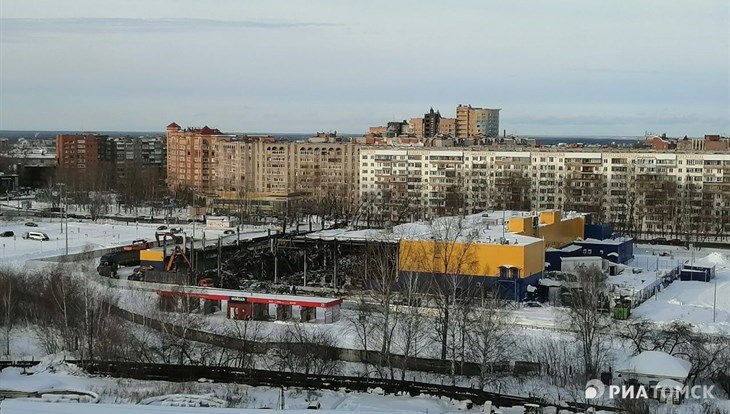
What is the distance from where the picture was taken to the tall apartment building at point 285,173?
46.5m

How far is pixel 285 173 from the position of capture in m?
51.8

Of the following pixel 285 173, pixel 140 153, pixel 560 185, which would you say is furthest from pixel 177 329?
pixel 140 153

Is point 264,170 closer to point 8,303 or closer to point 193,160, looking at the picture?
point 193,160

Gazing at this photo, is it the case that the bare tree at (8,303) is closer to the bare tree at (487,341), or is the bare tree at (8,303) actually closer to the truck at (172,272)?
the truck at (172,272)

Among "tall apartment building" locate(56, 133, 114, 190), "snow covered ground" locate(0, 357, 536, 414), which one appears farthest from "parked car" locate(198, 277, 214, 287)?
"tall apartment building" locate(56, 133, 114, 190)

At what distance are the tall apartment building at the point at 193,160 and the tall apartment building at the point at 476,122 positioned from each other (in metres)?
24.4

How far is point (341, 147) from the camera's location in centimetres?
5003

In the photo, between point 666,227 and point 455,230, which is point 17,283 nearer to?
point 455,230

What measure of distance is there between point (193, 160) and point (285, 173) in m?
7.85

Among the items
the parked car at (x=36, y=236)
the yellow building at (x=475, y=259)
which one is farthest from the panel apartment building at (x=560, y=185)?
the yellow building at (x=475, y=259)

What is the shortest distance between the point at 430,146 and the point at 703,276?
2369 cm

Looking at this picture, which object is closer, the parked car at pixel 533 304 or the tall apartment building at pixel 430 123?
the parked car at pixel 533 304

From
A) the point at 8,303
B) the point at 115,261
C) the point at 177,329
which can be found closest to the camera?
the point at 177,329

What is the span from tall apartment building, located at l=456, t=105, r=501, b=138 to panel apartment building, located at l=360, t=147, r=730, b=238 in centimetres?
2911
